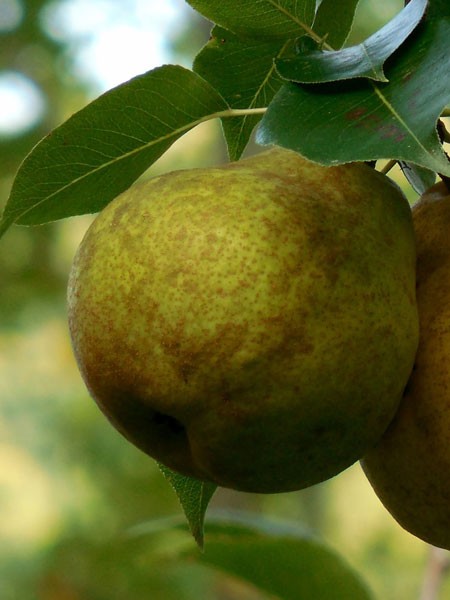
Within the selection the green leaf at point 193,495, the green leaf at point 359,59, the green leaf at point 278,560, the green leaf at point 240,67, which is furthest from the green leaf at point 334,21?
the green leaf at point 278,560

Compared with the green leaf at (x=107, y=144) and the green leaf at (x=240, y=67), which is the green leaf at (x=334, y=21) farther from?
the green leaf at (x=107, y=144)

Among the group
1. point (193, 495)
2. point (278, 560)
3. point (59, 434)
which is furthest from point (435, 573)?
point (59, 434)

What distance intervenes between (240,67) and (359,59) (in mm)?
274

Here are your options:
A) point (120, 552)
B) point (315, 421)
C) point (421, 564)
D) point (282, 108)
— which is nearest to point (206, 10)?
point (282, 108)

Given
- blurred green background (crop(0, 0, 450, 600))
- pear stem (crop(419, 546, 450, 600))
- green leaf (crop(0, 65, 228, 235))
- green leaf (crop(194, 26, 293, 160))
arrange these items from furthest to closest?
blurred green background (crop(0, 0, 450, 600)), pear stem (crop(419, 546, 450, 600)), green leaf (crop(194, 26, 293, 160)), green leaf (crop(0, 65, 228, 235))

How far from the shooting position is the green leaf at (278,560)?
5.64ft

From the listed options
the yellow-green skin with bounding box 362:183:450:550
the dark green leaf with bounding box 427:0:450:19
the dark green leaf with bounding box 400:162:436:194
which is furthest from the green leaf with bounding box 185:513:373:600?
the dark green leaf with bounding box 427:0:450:19

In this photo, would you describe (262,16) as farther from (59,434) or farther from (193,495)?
(59,434)

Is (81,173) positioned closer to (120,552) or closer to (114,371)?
(114,371)

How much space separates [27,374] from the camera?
215 inches

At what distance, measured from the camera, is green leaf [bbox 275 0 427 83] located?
1057 mm

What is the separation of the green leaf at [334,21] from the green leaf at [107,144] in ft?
0.63

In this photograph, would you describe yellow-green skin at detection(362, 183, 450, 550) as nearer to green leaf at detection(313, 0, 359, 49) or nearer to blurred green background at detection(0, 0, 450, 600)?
green leaf at detection(313, 0, 359, 49)

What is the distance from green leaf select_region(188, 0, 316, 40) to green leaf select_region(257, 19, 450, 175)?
16 centimetres
